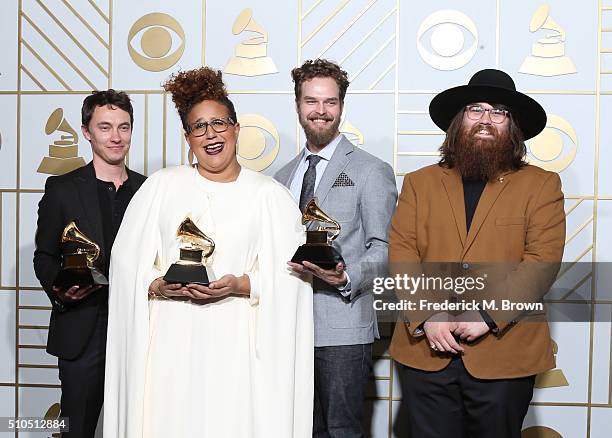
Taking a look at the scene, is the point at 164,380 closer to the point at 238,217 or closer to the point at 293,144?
the point at 238,217

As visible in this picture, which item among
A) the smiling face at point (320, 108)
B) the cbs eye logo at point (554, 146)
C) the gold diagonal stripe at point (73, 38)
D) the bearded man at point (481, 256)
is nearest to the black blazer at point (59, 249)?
the smiling face at point (320, 108)

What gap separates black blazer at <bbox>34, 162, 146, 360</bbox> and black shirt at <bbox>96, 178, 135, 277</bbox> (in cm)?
3

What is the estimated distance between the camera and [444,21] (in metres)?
4.74

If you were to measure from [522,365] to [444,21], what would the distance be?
83.9 inches

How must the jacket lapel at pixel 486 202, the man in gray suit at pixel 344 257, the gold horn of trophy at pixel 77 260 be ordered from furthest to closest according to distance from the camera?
the man in gray suit at pixel 344 257, the gold horn of trophy at pixel 77 260, the jacket lapel at pixel 486 202

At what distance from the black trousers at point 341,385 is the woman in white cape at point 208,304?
26 centimetres

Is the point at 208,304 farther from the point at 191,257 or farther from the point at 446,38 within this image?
the point at 446,38

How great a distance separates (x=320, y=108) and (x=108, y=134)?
1.00 meters

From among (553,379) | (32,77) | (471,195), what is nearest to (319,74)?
(471,195)

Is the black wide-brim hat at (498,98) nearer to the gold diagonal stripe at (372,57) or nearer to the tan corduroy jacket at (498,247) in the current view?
the tan corduroy jacket at (498,247)

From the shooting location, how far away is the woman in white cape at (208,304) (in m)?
3.41

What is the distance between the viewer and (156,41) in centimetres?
492

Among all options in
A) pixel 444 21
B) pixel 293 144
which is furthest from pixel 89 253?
pixel 444 21

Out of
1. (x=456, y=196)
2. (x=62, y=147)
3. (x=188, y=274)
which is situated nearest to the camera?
(x=188, y=274)
